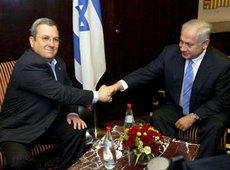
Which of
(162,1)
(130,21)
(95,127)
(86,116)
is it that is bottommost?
(95,127)

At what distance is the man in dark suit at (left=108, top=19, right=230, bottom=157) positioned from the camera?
92.4 inches

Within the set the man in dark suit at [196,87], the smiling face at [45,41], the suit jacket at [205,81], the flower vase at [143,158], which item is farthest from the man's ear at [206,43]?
the smiling face at [45,41]

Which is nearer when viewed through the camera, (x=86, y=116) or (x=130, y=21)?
(x=86, y=116)

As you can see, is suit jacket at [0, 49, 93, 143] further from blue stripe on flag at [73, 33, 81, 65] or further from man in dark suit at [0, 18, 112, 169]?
blue stripe on flag at [73, 33, 81, 65]

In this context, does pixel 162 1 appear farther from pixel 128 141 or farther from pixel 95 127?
pixel 128 141

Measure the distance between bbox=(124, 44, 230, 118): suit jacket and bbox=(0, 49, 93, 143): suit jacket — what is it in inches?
32.8

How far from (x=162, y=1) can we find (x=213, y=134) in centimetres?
194

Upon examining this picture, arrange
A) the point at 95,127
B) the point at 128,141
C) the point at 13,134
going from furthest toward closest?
1. the point at 95,127
2. the point at 13,134
3. the point at 128,141

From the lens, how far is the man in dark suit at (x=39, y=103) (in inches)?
81.3

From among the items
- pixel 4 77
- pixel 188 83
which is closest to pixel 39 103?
pixel 4 77

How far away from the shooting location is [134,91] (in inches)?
144

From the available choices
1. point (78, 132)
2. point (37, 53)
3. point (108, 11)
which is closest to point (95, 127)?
point (78, 132)

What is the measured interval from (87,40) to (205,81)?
126 centimetres

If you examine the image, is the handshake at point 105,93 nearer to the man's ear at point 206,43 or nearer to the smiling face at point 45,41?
the smiling face at point 45,41
